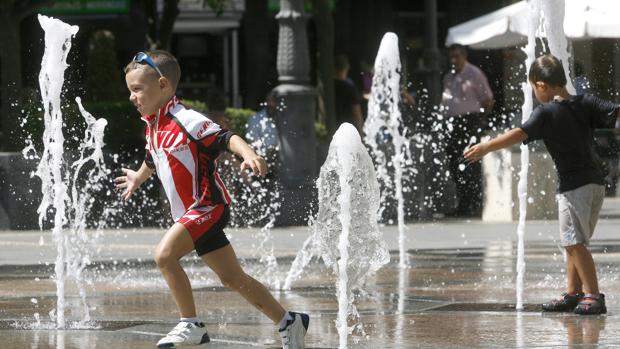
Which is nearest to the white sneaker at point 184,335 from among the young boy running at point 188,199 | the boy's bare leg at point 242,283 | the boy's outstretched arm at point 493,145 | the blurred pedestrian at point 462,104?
the young boy running at point 188,199

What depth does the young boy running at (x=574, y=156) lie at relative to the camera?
24.2 ft

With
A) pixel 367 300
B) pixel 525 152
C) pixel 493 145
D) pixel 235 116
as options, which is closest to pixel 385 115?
pixel 235 116

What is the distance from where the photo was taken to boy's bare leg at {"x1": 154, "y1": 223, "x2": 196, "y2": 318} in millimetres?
6047

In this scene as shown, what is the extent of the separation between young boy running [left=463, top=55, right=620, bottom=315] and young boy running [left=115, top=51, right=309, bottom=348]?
73.2 inches

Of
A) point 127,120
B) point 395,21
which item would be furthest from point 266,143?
point 395,21

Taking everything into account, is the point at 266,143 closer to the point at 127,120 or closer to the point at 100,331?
the point at 127,120

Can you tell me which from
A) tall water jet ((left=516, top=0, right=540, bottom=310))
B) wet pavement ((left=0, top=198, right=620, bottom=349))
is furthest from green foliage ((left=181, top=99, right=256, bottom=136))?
tall water jet ((left=516, top=0, right=540, bottom=310))

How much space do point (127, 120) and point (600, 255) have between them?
761 cm

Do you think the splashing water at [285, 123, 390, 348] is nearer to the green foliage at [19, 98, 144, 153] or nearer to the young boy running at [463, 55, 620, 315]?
the young boy running at [463, 55, 620, 315]

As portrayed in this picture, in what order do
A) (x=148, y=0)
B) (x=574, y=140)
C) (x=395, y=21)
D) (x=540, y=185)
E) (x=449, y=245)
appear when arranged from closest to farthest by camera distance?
(x=574, y=140) < (x=449, y=245) < (x=540, y=185) < (x=148, y=0) < (x=395, y=21)

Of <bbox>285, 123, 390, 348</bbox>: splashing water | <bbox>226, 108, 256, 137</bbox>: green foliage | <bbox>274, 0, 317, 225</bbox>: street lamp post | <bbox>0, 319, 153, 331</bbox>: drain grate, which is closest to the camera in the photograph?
<bbox>285, 123, 390, 348</bbox>: splashing water

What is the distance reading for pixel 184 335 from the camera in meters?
6.01

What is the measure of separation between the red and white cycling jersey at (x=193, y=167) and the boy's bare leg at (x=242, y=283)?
146 millimetres

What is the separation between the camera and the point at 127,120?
675 inches
